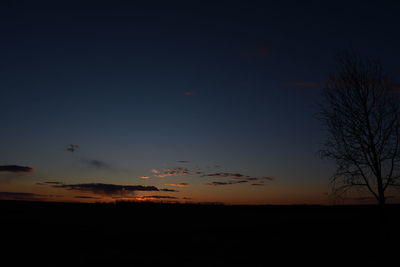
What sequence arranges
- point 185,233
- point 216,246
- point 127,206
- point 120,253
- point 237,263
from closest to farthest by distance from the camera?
1. point 237,263
2. point 120,253
3. point 216,246
4. point 185,233
5. point 127,206

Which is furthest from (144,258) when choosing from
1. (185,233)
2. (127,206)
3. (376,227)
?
(127,206)

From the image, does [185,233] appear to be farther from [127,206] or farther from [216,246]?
[127,206]

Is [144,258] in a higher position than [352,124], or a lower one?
lower

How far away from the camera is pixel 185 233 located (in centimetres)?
1934

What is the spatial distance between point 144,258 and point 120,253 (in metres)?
1.46

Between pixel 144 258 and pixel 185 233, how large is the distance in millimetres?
6861

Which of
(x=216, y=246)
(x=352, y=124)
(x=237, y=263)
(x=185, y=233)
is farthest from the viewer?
(x=352, y=124)

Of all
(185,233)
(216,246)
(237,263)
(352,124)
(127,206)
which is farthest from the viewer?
(127,206)

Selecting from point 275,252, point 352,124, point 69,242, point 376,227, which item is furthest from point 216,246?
point 352,124

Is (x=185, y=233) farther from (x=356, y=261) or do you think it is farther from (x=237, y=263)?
(x=356, y=261)

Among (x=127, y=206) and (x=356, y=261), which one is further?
(x=127, y=206)

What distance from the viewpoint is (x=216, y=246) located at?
15.6 m

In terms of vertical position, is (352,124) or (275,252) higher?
(352,124)

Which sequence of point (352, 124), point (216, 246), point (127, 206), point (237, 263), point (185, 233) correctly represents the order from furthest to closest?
point (127, 206) < point (352, 124) < point (185, 233) < point (216, 246) < point (237, 263)
